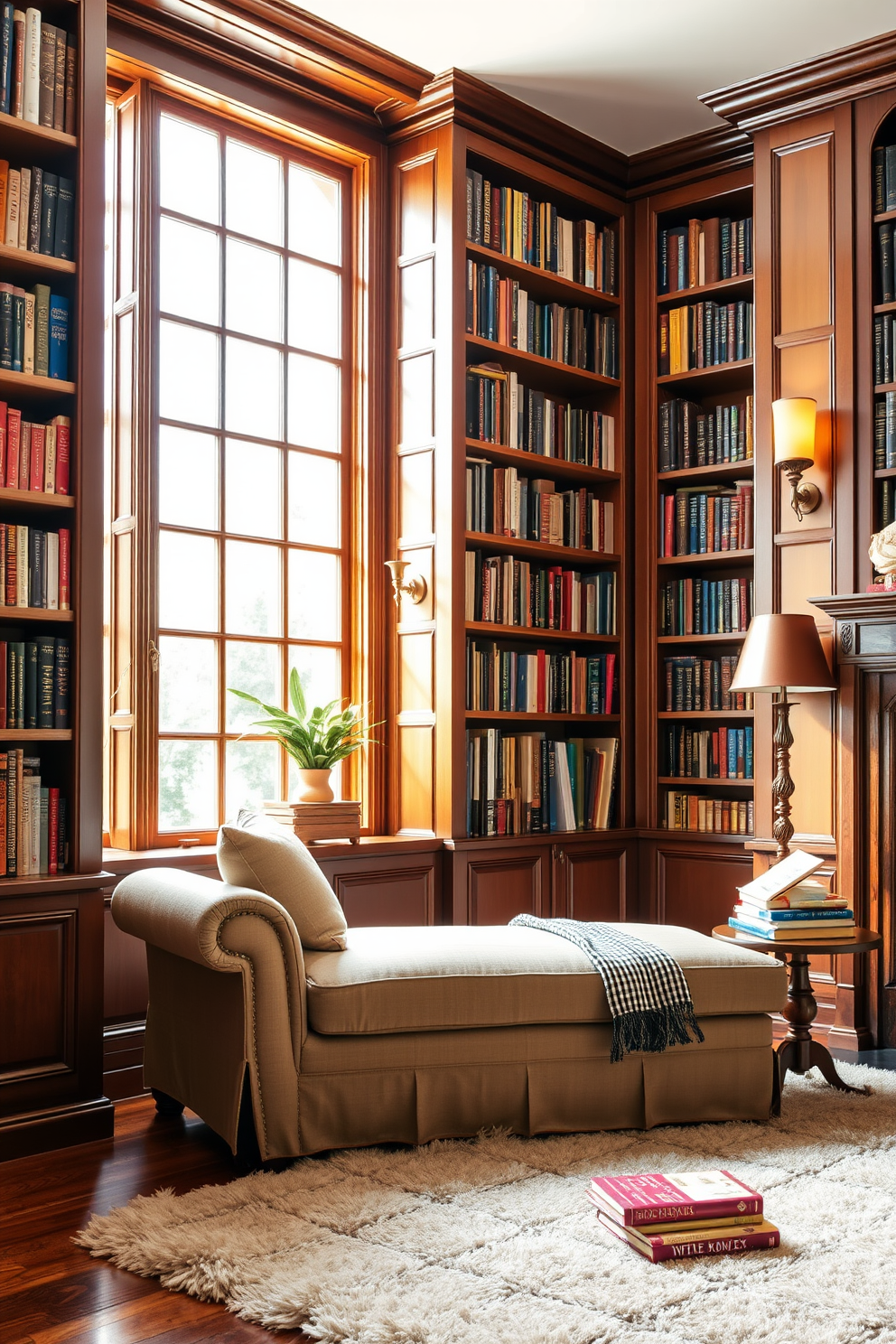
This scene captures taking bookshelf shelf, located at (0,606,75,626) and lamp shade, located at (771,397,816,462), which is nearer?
bookshelf shelf, located at (0,606,75,626)

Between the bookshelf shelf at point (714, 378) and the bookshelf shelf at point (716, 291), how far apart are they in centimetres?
29

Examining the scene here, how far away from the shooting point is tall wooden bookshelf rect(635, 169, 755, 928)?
16.0ft

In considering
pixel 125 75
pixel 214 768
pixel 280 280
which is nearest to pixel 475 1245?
pixel 214 768

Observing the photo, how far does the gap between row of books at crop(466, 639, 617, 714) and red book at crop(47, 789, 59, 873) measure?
1703 mm

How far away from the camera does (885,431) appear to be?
4.16m

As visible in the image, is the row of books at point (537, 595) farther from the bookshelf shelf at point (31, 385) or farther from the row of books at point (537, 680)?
the bookshelf shelf at point (31, 385)

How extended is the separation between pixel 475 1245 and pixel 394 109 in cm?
381

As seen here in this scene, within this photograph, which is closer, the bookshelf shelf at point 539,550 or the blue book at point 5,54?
the blue book at point 5,54

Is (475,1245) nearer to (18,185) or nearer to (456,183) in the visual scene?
(18,185)

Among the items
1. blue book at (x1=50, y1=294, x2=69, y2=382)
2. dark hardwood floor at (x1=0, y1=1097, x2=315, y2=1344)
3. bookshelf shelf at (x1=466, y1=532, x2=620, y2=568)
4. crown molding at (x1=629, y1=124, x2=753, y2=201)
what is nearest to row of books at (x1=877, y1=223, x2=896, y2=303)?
crown molding at (x1=629, y1=124, x2=753, y2=201)

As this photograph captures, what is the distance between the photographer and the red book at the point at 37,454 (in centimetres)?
322

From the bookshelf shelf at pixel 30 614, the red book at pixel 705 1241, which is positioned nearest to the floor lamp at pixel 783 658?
the red book at pixel 705 1241

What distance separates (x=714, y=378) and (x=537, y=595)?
1.16 metres

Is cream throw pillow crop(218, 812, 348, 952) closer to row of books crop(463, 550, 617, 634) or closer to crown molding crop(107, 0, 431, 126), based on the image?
row of books crop(463, 550, 617, 634)
